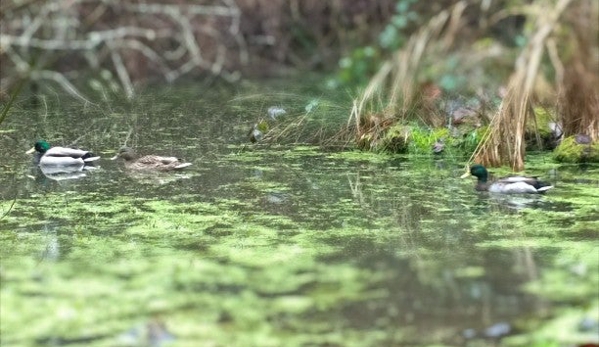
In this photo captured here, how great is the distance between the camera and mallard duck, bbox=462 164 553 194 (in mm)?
5438

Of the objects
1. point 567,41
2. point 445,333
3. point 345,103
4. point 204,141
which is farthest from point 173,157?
point 445,333

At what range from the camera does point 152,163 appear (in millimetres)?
6289

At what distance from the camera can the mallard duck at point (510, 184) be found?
544 cm

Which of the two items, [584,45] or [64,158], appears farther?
[64,158]

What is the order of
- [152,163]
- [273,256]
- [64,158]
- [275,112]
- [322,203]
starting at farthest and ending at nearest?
[275,112], [64,158], [152,163], [322,203], [273,256]

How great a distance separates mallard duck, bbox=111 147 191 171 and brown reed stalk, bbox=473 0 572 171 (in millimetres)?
1654

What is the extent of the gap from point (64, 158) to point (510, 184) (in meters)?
2.56

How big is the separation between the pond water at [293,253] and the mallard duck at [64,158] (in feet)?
0.33

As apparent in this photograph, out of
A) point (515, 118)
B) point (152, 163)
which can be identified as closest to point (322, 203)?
point (515, 118)

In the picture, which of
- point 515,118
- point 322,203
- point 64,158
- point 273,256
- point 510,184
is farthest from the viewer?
point 64,158

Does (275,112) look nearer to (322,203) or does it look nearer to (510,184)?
(322,203)

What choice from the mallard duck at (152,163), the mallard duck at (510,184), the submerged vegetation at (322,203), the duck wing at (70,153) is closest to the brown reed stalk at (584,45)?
the submerged vegetation at (322,203)

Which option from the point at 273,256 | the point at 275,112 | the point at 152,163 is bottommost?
the point at 273,256

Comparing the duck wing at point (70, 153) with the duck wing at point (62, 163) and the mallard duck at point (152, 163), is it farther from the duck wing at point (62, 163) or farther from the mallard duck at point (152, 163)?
the mallard duck at point (152, 163)
